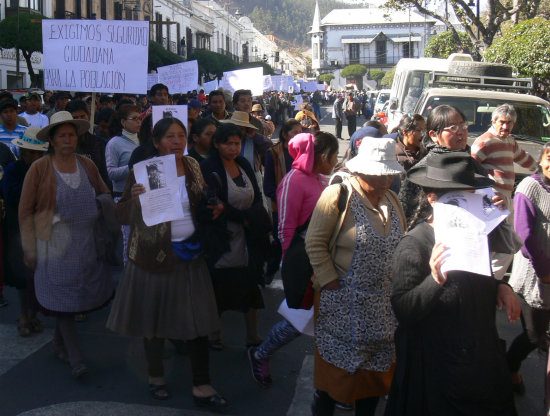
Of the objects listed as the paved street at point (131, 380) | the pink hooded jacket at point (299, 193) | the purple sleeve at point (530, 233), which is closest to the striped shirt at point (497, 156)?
the paved street at point (131, 380)

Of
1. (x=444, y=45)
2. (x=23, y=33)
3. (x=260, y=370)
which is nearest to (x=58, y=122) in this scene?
(x=260, y=370)

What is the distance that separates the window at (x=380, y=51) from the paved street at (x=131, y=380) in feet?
331

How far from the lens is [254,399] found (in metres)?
4.23

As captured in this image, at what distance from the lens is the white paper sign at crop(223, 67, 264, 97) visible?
1230cm

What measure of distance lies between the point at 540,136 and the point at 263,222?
17.6 ft

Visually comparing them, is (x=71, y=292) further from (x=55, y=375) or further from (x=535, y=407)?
(x=535, y=407)

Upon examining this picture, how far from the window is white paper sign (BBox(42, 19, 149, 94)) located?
99.1m

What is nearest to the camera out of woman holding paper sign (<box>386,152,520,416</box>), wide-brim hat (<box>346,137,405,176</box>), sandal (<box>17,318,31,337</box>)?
woman holding paper sign (<box>386,152,520,416</box>)

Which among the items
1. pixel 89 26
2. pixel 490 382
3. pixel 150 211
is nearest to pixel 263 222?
pixel 150 211

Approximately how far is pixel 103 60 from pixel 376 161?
4603mm

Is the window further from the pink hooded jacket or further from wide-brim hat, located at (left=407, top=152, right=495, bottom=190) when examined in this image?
wide-brim hat, located at (left=407, top=152, right=495, bottom=190)

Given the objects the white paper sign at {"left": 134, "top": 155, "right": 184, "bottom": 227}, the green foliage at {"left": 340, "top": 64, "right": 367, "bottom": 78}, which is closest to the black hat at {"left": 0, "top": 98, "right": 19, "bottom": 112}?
the white paper sign at {"left": 134, "top": 155, "right": 184, "bottom": 227}

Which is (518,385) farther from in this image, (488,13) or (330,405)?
(488,13)

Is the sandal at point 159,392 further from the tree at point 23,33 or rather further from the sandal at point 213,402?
the tree at point 23,33
